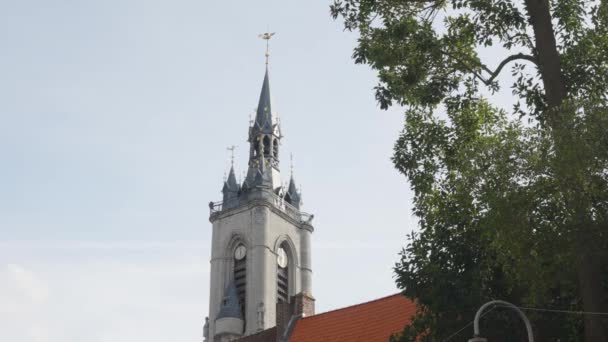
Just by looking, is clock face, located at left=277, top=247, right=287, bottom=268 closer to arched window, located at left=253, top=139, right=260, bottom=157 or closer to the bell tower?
the bell tower

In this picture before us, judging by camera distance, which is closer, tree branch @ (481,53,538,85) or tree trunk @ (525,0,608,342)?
tree trunk @ (525,0,608,342)

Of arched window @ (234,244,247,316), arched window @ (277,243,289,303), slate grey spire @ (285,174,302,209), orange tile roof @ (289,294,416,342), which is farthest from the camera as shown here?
slate grey spire @ (285,174,302,209)

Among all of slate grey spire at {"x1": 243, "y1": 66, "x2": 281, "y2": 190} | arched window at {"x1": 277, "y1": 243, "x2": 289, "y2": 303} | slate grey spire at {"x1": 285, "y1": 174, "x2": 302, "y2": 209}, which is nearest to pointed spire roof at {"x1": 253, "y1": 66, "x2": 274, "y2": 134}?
slate grey spire at {"x1": 243, "y1": 66, "x2": 281, "y2": 190}

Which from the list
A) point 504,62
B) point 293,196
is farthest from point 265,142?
point 504,62

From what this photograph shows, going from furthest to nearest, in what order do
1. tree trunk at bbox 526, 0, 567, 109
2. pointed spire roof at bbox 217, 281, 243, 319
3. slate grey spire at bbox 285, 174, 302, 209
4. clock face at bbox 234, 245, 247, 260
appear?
slate grey spire at bbox 285, 174, 302, 209 < clock face at bbox 234, 245, 247, 260 < pointed spire roof at bbox 217, 281, 243, 319 < tree trunk at bbox 526, 0, 567, 109

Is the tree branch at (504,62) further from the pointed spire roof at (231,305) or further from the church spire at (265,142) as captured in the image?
the church spire at (265,142)

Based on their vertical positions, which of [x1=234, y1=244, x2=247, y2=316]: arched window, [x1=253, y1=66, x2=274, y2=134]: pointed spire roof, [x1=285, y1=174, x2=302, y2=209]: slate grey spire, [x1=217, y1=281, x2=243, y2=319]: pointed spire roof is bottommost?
[x1=217, y1=281, x2=243, y2=319]: pointed spire roof

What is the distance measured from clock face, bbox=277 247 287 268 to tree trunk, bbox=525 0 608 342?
6104 centimetres

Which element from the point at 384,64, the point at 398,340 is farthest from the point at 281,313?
the point at 384,64

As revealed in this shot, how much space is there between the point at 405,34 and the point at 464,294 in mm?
5910

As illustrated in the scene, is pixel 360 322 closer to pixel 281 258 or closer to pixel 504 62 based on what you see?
pixel 504 62

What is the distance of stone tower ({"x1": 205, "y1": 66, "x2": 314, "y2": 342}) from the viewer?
74.3 metres

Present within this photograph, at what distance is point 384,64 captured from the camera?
820 inches

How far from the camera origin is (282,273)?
79.8 metres
